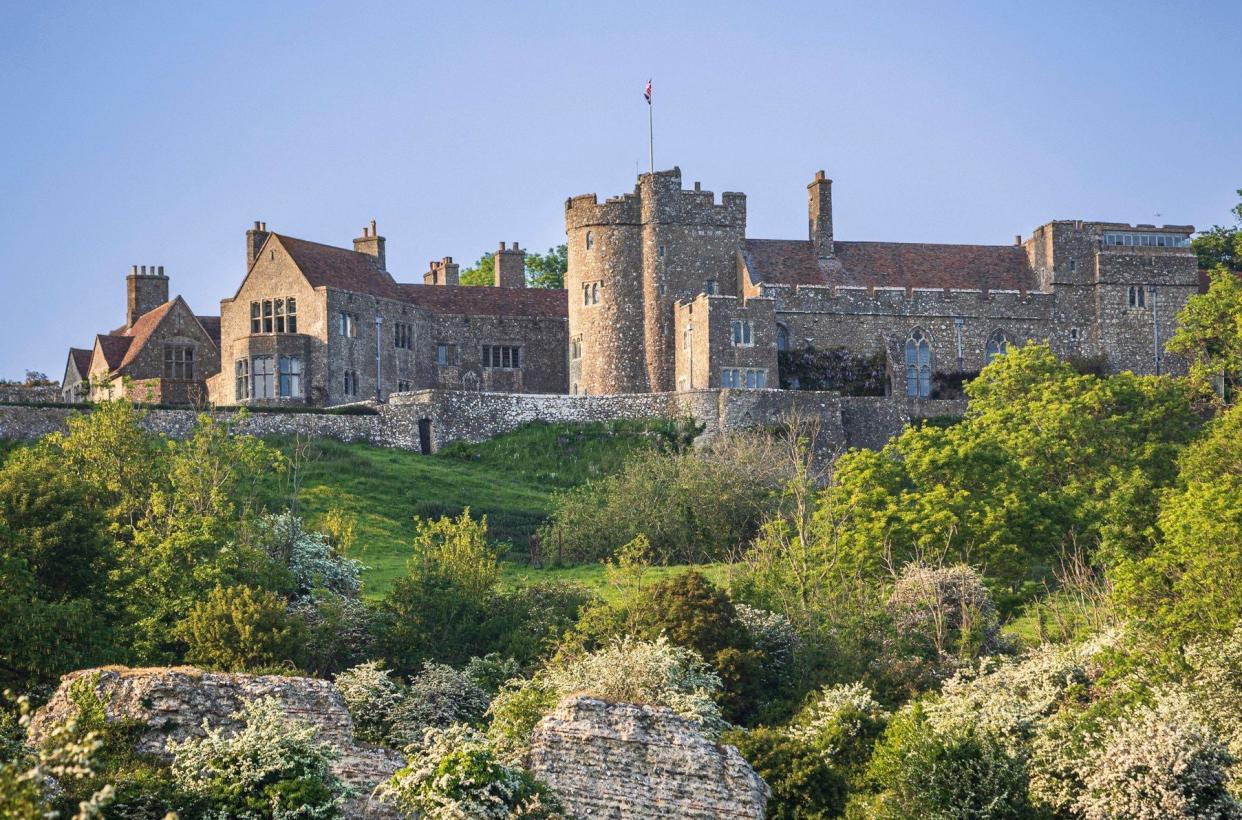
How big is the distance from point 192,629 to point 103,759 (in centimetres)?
1204

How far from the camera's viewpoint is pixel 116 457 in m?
46.4

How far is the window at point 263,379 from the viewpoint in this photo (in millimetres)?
71750

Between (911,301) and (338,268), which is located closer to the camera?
(338,268)

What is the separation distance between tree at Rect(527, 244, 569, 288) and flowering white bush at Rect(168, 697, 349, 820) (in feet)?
246

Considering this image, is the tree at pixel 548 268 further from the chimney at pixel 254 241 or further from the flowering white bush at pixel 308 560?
the flowering white bush at pixel 308 560

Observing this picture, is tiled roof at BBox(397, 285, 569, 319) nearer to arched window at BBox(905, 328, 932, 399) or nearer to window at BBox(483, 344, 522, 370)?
window at BBox(483, 344, 522, 370)

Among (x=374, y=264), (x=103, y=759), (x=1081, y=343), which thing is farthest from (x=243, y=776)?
(x=1081, y=343)

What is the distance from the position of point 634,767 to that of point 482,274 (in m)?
75.1

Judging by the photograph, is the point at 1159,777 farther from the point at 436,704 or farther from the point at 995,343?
the point at 995,343

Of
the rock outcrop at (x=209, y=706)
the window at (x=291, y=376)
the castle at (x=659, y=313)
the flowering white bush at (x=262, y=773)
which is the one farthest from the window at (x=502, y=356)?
the flowering white bush at (x=262, y=773)

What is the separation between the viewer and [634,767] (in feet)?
93.1

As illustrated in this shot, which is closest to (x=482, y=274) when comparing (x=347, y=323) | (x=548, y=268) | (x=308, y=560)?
(x=548, y=268)

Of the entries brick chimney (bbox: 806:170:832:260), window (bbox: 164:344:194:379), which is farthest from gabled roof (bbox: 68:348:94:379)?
brick chimney (bbox: 806:170:832:260)

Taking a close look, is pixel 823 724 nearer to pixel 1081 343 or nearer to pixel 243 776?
pixel 243 776
